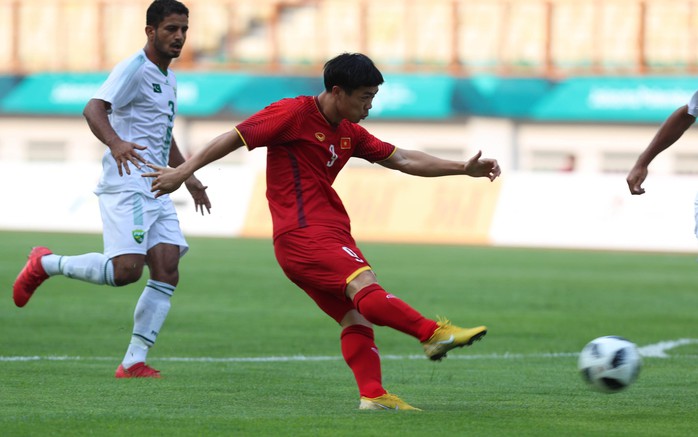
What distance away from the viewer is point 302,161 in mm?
6508

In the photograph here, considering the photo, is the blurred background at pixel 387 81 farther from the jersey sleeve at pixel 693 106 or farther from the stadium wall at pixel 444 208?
the jersey sleeve at pixel 693 106

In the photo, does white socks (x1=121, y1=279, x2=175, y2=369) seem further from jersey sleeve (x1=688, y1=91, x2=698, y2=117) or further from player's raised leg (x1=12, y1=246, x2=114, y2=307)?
jersey sleeve (x1=688, y1=91, x2=698, y2=117)

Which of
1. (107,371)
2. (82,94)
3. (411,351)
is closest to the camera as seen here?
(107,371)

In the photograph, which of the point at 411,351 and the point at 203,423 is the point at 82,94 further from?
the point at 203,423

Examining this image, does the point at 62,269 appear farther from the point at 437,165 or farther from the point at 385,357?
the point at 385,357

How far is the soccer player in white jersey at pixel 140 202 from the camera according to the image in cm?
776

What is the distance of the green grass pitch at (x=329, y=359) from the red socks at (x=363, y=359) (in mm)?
231

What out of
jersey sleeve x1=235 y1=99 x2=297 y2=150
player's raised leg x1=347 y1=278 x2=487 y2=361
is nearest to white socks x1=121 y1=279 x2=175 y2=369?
jersey sleeve x1=235 y1=99 x2=297 y2=150

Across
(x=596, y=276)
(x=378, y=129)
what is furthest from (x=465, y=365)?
(x=378, y=129)

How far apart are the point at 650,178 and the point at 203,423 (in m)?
18.0

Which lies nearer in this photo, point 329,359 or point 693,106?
point 693,106

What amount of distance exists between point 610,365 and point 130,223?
298cm

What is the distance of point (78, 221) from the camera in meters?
26.2

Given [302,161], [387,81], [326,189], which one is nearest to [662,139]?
[326,189]
